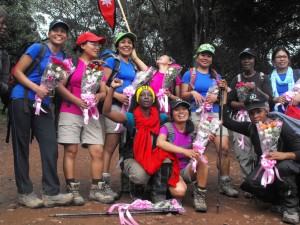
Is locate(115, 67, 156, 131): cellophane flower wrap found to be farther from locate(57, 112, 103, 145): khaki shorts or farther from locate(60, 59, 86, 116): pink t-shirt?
locate(60, 59, 86, 116): pink t-shirt

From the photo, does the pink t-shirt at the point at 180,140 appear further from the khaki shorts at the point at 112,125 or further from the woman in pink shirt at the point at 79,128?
the woman in pink shirt at the point at 79,128

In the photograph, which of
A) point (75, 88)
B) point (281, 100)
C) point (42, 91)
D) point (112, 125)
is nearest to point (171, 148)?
point (112, 125)

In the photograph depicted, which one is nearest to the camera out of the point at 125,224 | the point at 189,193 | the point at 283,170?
the point at 125,224

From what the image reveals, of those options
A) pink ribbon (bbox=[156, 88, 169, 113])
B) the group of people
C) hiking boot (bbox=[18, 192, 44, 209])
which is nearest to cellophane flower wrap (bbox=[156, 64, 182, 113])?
pink ribbon (bbox=[156, 88, 169, 113])

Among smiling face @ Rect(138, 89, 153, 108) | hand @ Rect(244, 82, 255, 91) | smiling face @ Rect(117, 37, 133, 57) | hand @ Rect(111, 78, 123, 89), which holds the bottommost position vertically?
smiling face @ Rect(138, 89, 153, 108)

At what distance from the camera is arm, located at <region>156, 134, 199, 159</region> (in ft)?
16.8

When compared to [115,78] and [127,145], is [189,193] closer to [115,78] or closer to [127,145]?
[127,145]

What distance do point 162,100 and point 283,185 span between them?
2.18m

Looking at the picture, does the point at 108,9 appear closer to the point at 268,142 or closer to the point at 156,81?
the point at 156,81

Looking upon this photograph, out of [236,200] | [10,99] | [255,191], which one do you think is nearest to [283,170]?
[255,191]

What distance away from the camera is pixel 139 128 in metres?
5.56

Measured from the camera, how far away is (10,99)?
5.15 meters

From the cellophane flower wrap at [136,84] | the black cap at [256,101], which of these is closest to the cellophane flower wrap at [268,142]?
the black cap at [256,101]

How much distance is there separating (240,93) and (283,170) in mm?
1449
